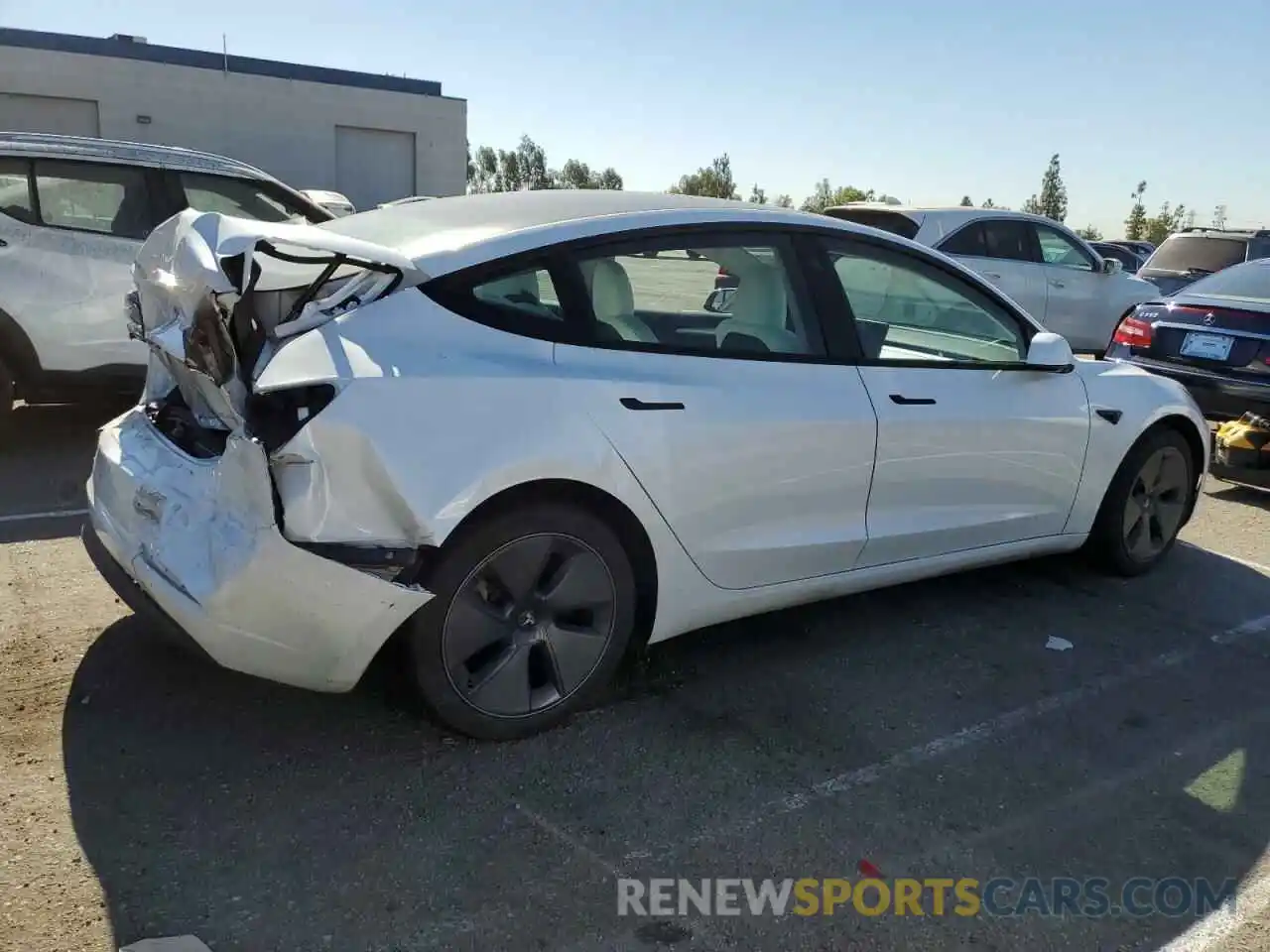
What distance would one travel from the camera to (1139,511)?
510 centimetres

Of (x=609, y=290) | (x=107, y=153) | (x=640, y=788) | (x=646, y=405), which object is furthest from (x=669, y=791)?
(x=107, y=153)

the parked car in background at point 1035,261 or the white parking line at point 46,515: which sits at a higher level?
the parked car in background at point 1035,261

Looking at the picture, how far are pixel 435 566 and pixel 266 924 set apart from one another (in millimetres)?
980

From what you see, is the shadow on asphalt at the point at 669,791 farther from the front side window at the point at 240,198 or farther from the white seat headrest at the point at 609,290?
the front side window at the point at 240,198

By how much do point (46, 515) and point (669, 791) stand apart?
3732mm

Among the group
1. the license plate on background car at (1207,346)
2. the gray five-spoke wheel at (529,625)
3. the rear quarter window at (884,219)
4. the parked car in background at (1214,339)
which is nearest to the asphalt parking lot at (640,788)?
the gray five-spoke wheel at (529,625)

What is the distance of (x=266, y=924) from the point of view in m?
2.43

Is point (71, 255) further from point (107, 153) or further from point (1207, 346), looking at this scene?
point (1207, 346)

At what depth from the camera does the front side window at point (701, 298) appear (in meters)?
3.45

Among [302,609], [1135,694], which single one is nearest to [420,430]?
[302,609]

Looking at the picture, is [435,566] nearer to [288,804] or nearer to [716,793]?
[288,804]

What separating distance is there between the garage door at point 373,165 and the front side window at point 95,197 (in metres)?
28.8

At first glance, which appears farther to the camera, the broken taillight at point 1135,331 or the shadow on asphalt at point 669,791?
the broken taillight at point 1135,331

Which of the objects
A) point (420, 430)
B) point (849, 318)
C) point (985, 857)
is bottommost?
point (985, 857)
